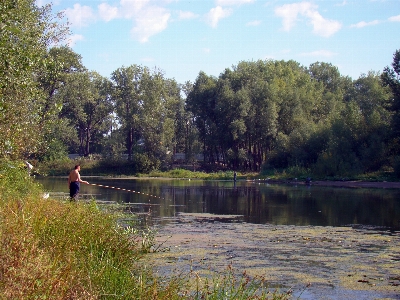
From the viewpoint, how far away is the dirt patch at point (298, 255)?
11633 mm

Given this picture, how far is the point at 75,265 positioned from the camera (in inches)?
326

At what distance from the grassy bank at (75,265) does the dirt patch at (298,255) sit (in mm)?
1305

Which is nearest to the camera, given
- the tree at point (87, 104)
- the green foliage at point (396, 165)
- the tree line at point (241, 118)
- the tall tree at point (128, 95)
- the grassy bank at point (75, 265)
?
the grassy bank at point (75, 265)

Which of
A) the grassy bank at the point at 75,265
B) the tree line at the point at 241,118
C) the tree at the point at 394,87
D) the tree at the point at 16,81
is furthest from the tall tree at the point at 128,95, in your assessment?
the grassy bank at the point at 75,265

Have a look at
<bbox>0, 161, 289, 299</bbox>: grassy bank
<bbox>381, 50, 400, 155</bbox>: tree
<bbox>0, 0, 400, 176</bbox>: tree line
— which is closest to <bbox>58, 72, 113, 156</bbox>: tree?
<bbox>0, 0, 400, 176</bbox>: tree line

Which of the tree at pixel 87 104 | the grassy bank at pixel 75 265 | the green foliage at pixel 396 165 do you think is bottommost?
the grassy bank at pixel 75 265

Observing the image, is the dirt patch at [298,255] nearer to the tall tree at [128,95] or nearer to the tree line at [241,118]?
the tree line at [241,118]

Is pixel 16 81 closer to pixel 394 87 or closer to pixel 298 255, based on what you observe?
pixel 298 255

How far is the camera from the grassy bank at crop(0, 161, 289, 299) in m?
6.53

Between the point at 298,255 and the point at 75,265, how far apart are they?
26.5ft

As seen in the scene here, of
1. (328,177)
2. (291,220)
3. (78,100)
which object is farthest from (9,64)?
(78,100)

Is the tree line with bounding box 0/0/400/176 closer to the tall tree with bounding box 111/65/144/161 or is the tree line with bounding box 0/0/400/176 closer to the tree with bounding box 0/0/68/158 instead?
the tall tree with bounding box 111/65/144/161

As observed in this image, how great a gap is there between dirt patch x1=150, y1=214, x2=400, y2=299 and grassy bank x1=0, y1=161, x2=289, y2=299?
1.31 meters

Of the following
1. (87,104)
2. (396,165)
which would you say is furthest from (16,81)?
(87,104)
